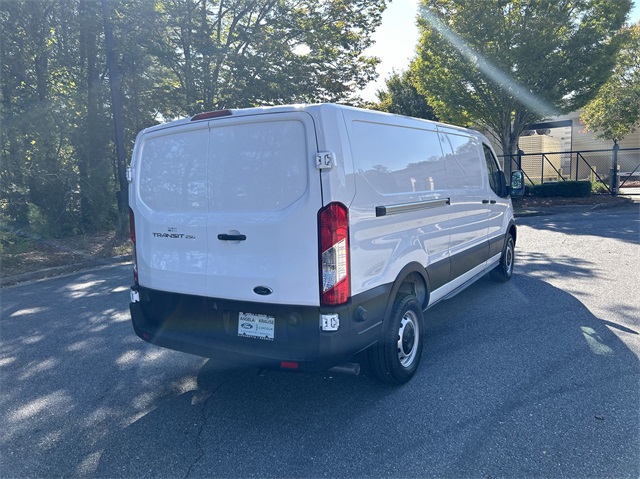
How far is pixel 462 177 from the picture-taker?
5215 mm

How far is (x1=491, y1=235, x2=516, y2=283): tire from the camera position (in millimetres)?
6832

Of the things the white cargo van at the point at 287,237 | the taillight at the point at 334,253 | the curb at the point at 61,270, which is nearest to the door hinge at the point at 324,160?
the white cargo van at the point at 287,237

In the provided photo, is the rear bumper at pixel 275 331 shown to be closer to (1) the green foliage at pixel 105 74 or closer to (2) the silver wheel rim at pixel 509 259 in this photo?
(2) the silver wheel rim at pixel 509 259

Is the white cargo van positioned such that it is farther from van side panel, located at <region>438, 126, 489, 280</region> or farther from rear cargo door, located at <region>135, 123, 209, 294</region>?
van side panel, located at <region>438, 126, 489, 280</region>

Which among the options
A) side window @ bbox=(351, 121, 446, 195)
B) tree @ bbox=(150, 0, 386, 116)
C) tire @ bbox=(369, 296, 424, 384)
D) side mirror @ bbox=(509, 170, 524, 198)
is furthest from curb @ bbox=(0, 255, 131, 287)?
side mirror @ bbox=(509, 170, 524, 198)

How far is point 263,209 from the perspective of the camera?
3.23 meters

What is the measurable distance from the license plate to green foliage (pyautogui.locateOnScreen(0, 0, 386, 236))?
11.3m

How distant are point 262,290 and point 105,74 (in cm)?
1392

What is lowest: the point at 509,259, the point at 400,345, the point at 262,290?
the point at 400,345

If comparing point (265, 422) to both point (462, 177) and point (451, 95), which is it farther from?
point (451, 95)

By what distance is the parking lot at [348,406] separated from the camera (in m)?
2.87

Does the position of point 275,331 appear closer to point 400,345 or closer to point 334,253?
point 334,253

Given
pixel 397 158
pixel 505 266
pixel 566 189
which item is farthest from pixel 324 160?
pixel 566 189

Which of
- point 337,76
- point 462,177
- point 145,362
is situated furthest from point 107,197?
point 462,177
